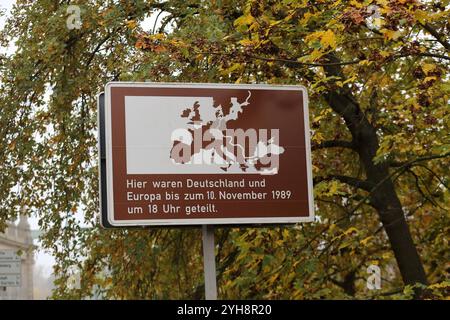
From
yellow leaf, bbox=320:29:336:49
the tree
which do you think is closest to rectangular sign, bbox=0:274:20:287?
the tree

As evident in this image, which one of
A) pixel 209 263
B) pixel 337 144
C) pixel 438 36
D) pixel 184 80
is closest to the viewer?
pixel 209 263

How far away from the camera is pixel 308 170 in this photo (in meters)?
5.88

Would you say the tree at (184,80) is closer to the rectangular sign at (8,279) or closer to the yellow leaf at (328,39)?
the yellow leaf at (328,39)

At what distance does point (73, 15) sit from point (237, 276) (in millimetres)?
4348

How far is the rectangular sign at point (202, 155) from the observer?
221 inches

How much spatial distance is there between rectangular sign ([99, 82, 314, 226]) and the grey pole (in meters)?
0.10

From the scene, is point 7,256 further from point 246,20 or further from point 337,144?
point 246,20

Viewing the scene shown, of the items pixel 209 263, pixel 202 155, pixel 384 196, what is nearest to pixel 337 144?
pixel 384 196

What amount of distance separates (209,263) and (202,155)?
0.67 meters

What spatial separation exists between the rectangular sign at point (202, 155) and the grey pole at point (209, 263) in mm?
100

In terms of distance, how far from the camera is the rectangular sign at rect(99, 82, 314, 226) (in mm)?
5617

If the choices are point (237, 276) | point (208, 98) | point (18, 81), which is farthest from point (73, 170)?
A: point (208, 98)

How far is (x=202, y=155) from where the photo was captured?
18.8 ft
